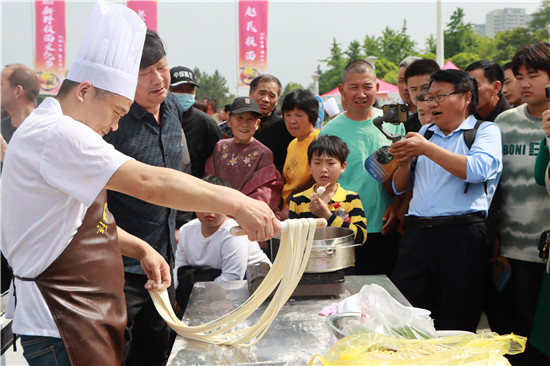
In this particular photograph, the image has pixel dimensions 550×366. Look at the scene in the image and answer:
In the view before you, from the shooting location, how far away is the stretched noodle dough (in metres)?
1.67

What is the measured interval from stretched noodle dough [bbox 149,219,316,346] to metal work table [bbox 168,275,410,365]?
1.4 inches

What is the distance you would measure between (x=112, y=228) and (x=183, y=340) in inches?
19.3

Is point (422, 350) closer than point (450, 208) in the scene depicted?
Yes

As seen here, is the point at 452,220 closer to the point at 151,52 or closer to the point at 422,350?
the point at 422,350

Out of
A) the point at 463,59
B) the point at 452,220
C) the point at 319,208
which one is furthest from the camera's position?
the point at 463,59

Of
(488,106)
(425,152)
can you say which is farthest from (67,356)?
(488,106)

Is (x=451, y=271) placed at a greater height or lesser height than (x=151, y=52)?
lesser

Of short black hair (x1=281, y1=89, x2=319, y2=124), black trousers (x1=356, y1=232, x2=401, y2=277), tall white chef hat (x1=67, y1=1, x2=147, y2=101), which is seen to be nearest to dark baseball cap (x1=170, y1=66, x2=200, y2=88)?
short black hair (x1=281, y1=89, x2=319, y2=124)

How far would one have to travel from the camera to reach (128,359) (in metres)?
2.56

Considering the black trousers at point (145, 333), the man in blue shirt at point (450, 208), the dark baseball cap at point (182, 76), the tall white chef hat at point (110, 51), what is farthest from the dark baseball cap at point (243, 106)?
the tall white chef hat at point (110, 51)

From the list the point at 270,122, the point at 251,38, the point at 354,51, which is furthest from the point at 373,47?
the point at 270,122

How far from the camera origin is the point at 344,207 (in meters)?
3.15

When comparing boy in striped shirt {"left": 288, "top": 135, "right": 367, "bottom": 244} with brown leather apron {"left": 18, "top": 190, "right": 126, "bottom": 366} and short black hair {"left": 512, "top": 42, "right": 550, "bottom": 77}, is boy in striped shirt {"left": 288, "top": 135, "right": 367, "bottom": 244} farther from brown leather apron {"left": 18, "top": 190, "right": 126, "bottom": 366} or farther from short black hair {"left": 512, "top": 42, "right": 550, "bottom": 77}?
brown leather apron {"left": 18, "top": 190, "right": 126, "bottom": 366}

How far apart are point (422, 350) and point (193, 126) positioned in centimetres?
314
